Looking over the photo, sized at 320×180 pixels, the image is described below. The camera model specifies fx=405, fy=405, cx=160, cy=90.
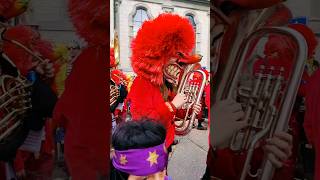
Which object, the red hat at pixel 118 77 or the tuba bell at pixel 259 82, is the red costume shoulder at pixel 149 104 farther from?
the tuba bell at pixel 259 82

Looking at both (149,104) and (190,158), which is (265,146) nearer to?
(190,158)

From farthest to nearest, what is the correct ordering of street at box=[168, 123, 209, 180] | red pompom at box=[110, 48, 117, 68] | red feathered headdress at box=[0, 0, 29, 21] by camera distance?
street at box=[168, 123, 209, 180]
red pompom at box=[110, 48, 117, 68]
red feathered headdress at box=[0, 0, 29, 21]

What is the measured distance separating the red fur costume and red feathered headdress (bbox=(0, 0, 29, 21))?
0.60 m

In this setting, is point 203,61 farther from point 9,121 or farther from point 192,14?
point 9,121

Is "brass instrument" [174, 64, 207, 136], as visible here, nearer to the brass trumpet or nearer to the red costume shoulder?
the red costume shoulder

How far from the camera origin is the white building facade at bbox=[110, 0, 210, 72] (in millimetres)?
2094

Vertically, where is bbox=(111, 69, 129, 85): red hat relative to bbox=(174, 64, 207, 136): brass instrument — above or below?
above

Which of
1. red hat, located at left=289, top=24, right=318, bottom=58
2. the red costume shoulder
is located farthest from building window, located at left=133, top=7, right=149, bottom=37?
red hat, located at left=289, top=24, right=318, bottom=58

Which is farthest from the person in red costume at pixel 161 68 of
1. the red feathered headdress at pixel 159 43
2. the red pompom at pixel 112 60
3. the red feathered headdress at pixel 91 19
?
the red feathered headdress at pixel 91 19

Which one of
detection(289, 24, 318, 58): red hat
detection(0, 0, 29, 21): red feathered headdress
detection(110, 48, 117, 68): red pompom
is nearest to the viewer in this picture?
detection(289, 24, 318, 58): red hat

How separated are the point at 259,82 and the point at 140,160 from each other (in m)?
0.72

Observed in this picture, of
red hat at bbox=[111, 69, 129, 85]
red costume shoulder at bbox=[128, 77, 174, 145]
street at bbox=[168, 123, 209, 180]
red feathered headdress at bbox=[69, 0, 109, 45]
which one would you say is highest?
red feathered headdress at bbox=[69, 0, 109, 45]

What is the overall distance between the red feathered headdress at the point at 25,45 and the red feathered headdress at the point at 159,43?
499mm

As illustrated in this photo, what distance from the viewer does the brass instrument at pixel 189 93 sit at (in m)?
2.29
